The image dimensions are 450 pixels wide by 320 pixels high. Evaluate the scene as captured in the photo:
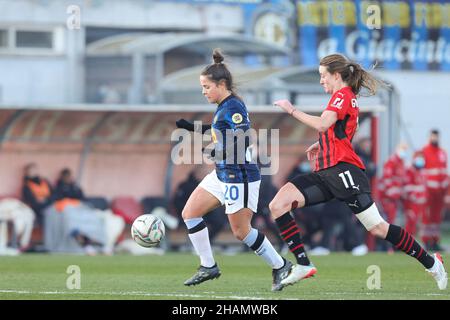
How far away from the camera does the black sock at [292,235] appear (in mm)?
10773

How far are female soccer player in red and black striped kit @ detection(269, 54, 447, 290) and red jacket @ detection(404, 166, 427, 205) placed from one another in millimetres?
10696

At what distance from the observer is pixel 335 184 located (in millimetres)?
10641

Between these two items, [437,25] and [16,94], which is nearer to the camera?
[16,94]

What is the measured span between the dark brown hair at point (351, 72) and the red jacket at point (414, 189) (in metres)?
10.8

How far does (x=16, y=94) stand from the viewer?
957 inches

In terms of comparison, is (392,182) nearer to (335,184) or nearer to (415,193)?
(415,193)

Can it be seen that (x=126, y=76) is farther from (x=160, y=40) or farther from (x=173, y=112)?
(x=173, y=112)

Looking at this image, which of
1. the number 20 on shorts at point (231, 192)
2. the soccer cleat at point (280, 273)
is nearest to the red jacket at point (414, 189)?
the soccer cleat at point (280, 273)

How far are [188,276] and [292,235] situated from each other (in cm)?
288

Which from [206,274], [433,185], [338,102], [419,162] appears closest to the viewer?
[338,102]

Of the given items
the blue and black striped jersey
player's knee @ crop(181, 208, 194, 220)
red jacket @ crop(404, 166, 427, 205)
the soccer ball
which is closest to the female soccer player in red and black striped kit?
the blue and black striped jersey

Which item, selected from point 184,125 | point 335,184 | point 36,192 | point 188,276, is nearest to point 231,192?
point 184,125
